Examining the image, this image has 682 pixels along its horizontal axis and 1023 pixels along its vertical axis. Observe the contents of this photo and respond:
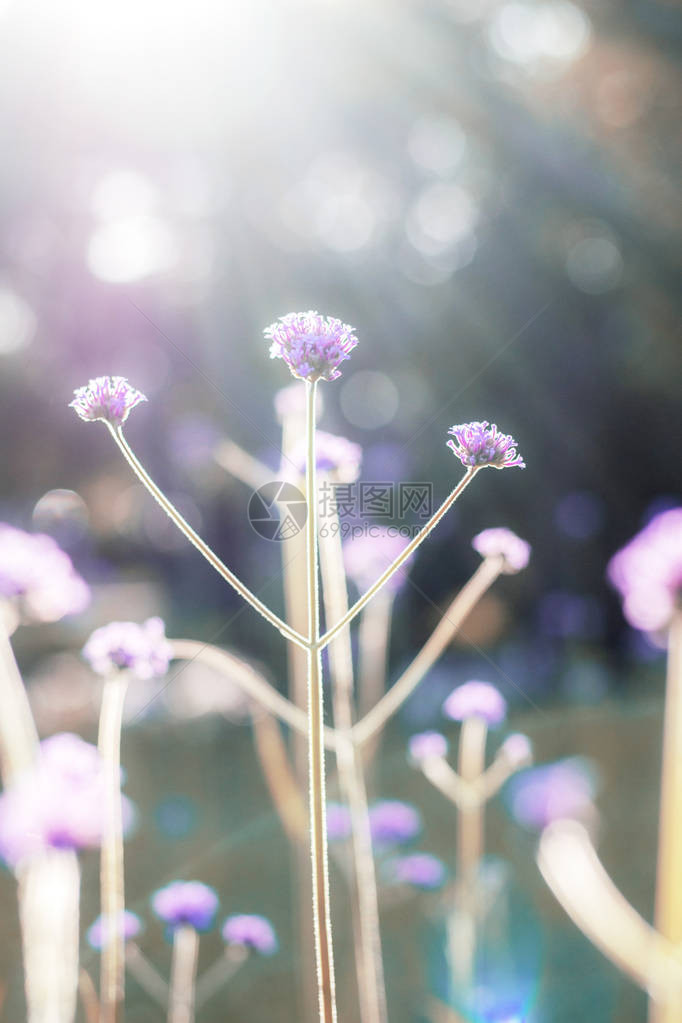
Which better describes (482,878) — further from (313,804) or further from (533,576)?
(533,576)

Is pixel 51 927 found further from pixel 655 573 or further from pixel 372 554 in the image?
pixel 372 554

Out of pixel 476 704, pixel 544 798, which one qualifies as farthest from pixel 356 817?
pixel 544 798

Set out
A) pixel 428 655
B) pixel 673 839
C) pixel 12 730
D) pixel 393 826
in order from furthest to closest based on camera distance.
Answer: pixel 393 826, pixel 428 655, pixel 12 730, pixel 673 839

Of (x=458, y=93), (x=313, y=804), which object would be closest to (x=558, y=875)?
(x=313, y=804)

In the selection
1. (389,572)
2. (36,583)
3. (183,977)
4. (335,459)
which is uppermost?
(335,459)

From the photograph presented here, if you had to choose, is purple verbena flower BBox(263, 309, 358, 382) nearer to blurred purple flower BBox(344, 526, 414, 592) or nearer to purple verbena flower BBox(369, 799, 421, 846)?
blurred purple flower BBox(344, 526, 414, 592)

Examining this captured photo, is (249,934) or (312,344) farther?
(249,934)

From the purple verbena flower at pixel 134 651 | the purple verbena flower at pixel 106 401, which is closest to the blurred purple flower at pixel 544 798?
the purple verbena flower at pixel 134 651
